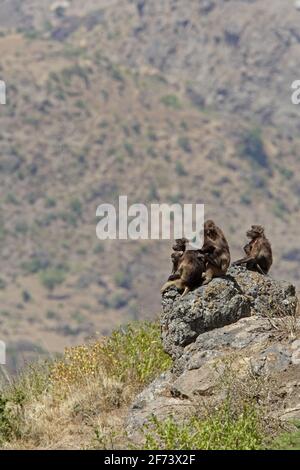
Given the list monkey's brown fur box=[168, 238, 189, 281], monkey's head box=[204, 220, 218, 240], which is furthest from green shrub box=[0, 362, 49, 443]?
monkey's head box=[204, 220, 218, 240]

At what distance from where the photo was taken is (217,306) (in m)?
14.9

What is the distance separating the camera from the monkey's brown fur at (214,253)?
50.9ft

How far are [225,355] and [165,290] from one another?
5.48 feet

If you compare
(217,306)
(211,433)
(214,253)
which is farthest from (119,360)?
(211,433)

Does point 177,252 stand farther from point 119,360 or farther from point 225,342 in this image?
point 225,342

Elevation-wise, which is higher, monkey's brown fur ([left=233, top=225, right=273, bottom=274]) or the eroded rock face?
monkey's brown fur ([left=233, top=225, right=273, bottom=274])

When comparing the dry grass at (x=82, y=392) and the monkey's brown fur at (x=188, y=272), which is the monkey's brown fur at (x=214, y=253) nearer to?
the monkey's brown fur at (x=188, y=272)

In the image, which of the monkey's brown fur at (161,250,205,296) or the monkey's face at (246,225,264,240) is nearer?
the monkey's brown fur at (161,250,205,296)

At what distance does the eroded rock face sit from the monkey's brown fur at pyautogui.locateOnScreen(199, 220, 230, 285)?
162mm

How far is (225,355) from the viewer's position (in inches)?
563

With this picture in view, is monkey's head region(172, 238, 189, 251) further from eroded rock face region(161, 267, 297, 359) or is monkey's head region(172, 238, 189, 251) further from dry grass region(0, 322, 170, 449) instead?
dry grass region(0, 322, 170, 449)

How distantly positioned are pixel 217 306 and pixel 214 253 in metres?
0.98

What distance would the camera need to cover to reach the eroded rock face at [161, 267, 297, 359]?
48.7ft
